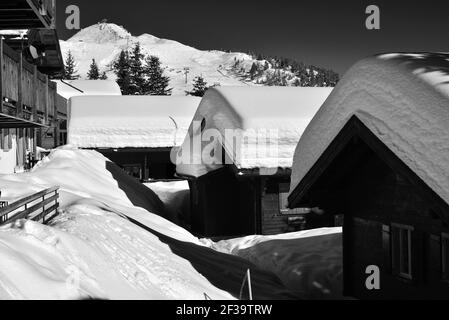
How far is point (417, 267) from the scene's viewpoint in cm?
777

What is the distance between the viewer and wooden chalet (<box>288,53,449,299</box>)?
5957 mm

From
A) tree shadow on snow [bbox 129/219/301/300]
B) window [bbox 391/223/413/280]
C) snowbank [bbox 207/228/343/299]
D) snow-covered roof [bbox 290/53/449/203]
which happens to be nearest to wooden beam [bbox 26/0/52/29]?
tree shadow on snow [bbox 129/219/301/300]

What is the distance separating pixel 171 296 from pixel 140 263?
1.21 meters

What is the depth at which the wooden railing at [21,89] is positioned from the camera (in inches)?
430

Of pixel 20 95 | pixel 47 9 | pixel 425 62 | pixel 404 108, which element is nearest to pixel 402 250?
pixel 404 108

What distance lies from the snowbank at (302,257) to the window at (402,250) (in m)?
2.20

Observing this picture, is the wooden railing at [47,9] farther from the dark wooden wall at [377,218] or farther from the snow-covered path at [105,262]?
the dark wooden wall at [377,218]

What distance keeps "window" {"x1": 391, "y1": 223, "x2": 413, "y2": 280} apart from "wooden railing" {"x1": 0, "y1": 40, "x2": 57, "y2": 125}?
7.61m

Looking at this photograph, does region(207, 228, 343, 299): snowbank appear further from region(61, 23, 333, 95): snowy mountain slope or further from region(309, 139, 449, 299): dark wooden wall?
region(61, 23, 333, 95): snowy mountain slope

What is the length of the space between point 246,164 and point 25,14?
732 cm

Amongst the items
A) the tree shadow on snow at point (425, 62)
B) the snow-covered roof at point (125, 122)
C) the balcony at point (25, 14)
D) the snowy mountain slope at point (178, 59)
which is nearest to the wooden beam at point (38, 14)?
the balcony at point (25, 14)

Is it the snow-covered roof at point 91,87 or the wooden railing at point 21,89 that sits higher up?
the snow-covered roof at point 91,87
